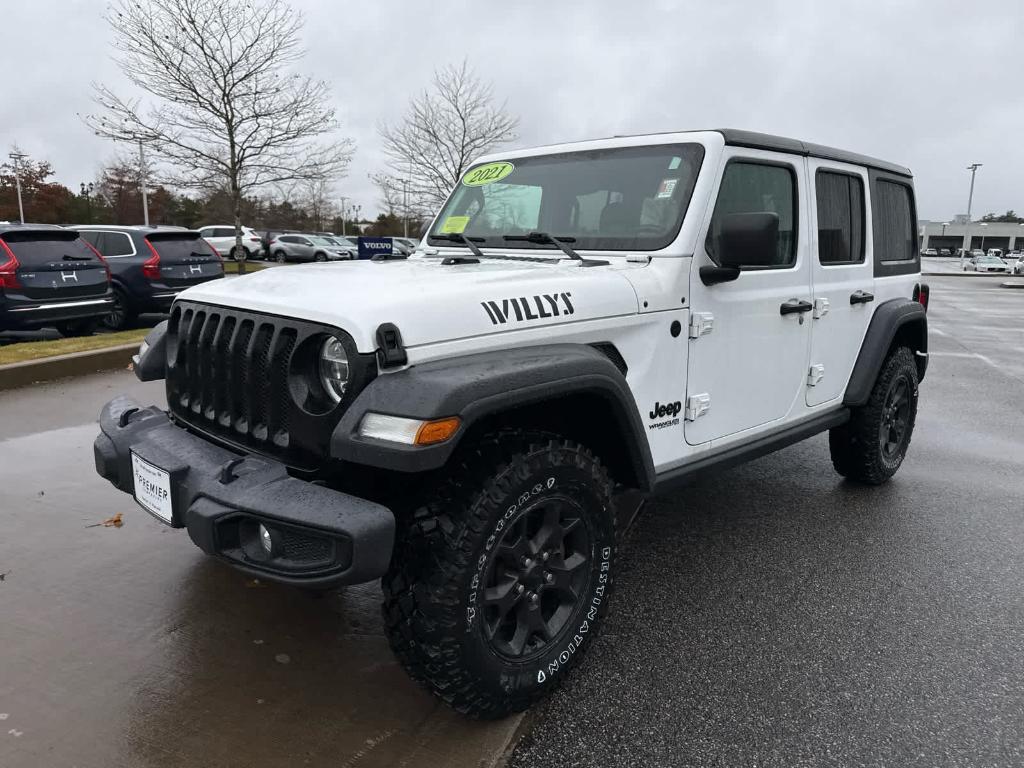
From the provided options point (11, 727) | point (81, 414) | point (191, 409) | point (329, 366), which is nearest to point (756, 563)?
point (329, 366)

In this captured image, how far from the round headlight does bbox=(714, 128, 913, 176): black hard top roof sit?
1.97 metres

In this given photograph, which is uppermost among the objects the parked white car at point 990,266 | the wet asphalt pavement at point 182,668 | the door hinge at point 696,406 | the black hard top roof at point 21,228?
the black hard top roof at point 21,228

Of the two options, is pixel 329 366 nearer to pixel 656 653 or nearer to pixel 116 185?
pixel 656 653

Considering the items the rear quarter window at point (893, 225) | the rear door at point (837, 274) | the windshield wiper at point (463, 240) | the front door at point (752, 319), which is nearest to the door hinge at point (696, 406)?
the front door at point (752, 319)

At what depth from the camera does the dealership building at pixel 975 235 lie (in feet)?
360

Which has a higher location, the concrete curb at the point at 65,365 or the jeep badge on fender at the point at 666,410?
the jeep badge on fender at the point at 666,410

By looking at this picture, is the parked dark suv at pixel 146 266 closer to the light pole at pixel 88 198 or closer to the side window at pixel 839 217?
the side window at pixel 839 217

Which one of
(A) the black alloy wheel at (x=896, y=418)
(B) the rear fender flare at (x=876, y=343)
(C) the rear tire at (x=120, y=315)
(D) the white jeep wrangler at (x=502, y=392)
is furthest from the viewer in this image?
(C) the rear tire at (x=120, y=315)

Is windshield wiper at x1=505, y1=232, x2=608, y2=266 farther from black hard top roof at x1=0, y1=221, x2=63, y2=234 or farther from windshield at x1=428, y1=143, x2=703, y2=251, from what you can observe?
black hard top roof at x1=0, y1=221, x2=63, y2=234

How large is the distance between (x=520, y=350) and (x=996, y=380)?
8897 millimetres

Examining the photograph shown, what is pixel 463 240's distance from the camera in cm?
368

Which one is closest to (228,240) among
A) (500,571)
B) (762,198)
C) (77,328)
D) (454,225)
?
(77,328)

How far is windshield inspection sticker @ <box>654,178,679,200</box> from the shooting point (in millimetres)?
3117

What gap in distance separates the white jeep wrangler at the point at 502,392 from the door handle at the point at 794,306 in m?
0.01
